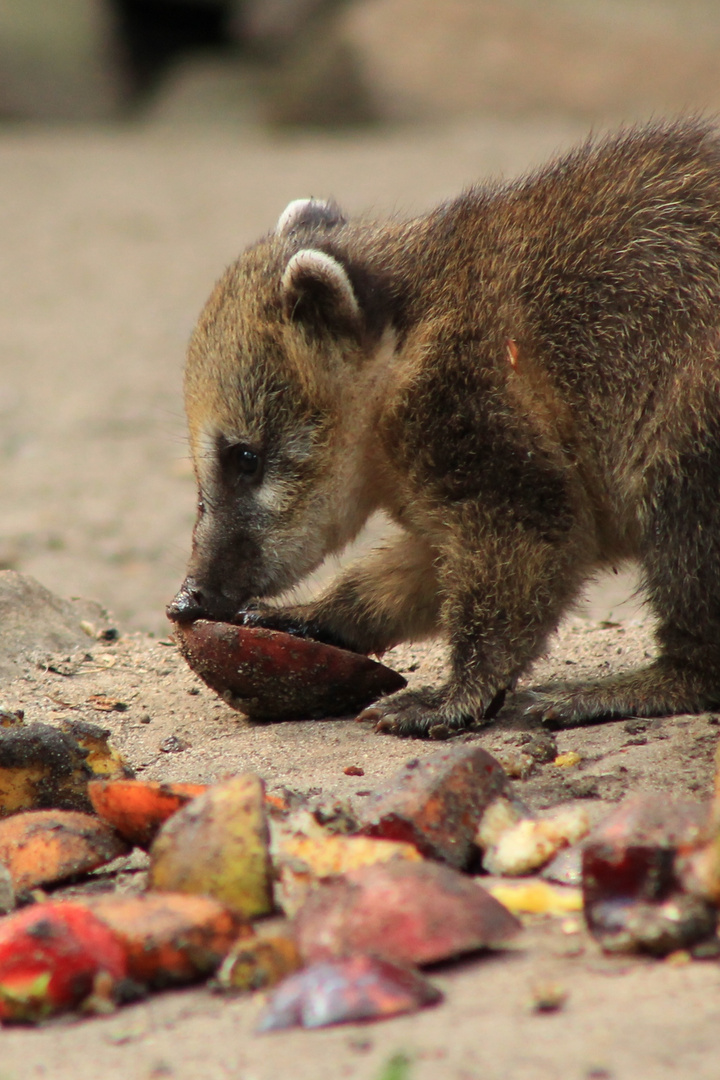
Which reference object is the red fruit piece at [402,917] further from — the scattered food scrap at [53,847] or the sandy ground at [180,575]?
the scattered food scrap at [53,847]

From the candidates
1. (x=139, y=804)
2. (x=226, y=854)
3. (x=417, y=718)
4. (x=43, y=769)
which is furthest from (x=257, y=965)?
(x=417, y=718)

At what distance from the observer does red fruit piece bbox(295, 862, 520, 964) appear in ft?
7.95

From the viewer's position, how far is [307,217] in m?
5.34

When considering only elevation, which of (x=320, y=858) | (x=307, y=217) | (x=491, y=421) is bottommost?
(x=320, y=858)

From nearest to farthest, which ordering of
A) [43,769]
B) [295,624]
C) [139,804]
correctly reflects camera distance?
1. [139,804]
2. [43,769]
3. [295,624]

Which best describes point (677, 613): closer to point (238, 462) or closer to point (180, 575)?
point (238, 462)

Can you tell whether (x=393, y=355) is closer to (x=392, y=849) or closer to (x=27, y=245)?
(x=392, y=849)

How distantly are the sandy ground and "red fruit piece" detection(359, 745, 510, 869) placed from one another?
0.37 m

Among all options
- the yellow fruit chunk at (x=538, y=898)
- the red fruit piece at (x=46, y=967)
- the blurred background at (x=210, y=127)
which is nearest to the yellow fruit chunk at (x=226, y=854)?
the red fruit piece at (x=46, y=967)

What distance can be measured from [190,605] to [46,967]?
2.32 meters

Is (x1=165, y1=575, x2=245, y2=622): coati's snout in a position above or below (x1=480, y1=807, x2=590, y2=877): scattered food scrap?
above

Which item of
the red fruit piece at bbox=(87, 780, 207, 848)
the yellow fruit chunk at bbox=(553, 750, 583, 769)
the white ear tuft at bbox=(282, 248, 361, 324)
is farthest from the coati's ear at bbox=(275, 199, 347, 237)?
the red fruit piece at bbox=(87, 780, 207, 848)

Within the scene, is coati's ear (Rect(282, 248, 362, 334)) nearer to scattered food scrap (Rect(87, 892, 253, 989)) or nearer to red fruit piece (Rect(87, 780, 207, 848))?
red fruit piece (Rect(87, 780, 207, 848))

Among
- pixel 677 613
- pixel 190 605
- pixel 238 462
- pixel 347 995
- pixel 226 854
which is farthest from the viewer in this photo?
pixel 238 462
